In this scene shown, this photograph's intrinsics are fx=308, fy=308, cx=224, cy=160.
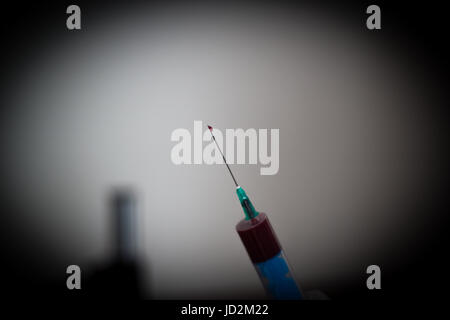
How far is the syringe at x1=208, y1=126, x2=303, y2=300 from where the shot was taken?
53cm

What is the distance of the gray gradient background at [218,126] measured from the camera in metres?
0.66

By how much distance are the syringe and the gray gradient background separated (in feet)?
0.42

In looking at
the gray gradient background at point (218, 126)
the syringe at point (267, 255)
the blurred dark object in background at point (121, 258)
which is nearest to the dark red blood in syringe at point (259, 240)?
the syringe at point (267, 255)

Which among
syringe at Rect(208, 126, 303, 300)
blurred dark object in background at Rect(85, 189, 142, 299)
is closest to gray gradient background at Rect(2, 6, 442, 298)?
blurred dark object in background at Rect(85, 189, 142, 299)

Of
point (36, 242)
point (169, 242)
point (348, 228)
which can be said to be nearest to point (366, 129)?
point (348, 228)

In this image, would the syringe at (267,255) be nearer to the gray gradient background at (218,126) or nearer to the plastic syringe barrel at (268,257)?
the plastic syringe barrel at (268,257)

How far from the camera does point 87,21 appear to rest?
2.16 ft

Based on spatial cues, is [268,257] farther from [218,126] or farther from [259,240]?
[218,126]

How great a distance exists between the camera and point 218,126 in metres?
0.66

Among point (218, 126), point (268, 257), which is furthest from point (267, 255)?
point (218, 126)

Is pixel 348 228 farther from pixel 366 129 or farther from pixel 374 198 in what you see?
pixel 366 129

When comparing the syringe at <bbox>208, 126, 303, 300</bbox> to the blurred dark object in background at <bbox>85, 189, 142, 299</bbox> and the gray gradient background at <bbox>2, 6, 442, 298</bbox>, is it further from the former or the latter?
the blurred dark object in background at <bbox>85, 189, 142, 299</bbox>

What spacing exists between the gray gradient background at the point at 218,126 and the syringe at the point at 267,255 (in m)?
0.13
